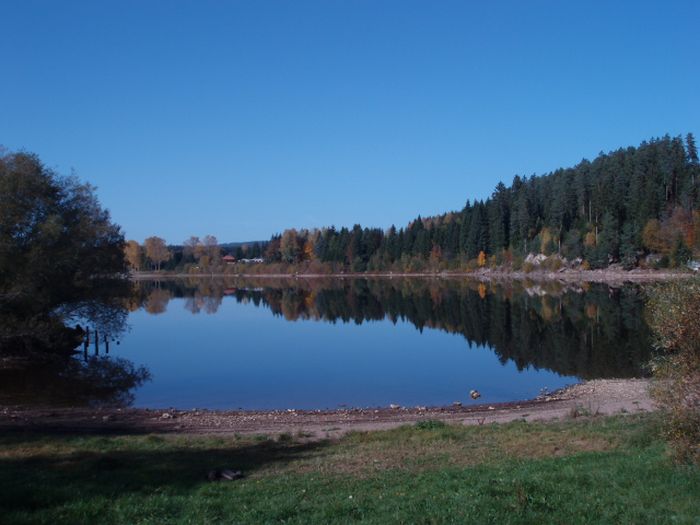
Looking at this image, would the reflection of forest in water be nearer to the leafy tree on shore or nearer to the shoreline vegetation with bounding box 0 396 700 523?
the shoreline vegetation with bounding box 0 396 700 523

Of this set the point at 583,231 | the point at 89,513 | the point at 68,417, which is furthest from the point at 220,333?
the point at 583,231

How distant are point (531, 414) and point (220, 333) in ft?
122

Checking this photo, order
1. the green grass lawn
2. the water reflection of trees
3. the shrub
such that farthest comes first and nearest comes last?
A: the water reflection of trees, the shrub, the green grass lawn

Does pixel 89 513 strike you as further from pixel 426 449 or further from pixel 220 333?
pixel 220 333

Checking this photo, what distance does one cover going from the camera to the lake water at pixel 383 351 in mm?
28562

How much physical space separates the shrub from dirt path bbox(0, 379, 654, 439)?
743 cm

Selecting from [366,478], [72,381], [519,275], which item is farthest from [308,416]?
[519,275]

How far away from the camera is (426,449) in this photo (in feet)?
45.5

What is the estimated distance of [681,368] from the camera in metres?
9.16

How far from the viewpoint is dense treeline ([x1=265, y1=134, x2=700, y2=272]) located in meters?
102

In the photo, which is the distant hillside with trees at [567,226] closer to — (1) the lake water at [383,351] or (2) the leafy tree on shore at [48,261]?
(1) the lake water at [383,351]

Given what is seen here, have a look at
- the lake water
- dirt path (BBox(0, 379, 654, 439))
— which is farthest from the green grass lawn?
the lake water

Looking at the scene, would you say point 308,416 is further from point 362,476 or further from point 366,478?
point 366,478

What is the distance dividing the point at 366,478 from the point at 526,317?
1833 inches
